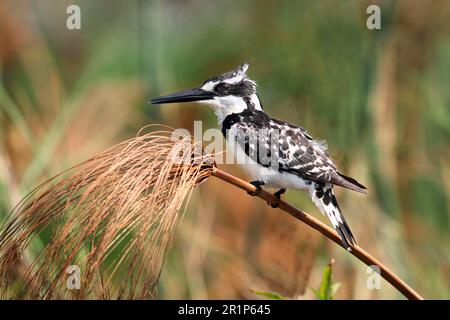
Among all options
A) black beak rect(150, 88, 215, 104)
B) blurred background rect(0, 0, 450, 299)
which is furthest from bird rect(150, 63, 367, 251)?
blurred background rect(0, 0, 450, 299)

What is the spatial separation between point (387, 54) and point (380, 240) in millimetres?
1137

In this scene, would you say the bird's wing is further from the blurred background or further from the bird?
the blurred background

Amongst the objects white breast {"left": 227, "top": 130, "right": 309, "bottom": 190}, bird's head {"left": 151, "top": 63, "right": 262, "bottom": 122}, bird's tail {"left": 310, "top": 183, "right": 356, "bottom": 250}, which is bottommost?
bird's tail {"left": 310, "top": 183, "right": 356, "bottom": 250}

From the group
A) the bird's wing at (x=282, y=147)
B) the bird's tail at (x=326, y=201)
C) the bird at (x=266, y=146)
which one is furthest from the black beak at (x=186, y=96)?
the bird's tail at (x=326, y=201)

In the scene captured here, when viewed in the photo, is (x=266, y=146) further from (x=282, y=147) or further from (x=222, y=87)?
(x=222, y=87)

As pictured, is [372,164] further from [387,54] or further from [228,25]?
[228,25]

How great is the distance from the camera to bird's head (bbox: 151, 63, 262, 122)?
3.15m

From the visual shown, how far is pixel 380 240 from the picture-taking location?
393 centimetres

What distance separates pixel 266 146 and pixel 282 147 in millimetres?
69

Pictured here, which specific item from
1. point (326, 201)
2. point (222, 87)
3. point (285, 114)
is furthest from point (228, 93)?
point (285, 114)

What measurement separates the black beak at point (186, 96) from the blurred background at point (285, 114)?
627 mm

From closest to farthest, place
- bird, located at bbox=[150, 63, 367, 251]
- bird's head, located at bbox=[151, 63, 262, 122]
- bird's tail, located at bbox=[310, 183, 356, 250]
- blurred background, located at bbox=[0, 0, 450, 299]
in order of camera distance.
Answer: bird's tail, located at bbox=[310, 183, 356, 250] < bird, located at bbox=[150, 63, 367, 251] < bird's head, located at bbox=[151, 63, 262, 122] < blurred background, located at bbox=[0, 0, 450, 299]

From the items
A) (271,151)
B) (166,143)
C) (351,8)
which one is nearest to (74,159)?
(271,151)

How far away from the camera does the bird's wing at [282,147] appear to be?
295cm
